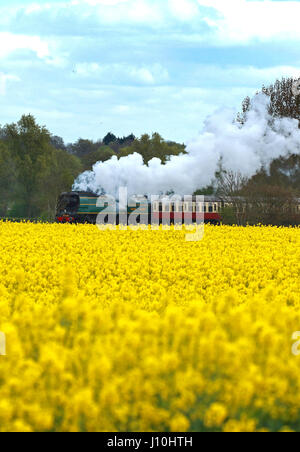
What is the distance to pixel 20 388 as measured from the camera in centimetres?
435

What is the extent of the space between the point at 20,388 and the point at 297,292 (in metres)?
7.96

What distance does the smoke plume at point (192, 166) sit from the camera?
3575 cm

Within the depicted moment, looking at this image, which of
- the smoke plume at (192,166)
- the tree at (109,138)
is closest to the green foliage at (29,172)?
the smoke plume at (192,166)

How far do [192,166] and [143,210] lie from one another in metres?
4.14

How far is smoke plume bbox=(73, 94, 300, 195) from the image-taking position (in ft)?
117

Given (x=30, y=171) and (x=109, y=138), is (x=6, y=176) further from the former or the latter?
(x=109, y=138)

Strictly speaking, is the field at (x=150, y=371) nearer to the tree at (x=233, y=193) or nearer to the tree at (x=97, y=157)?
the tree at (x=233, y=193)

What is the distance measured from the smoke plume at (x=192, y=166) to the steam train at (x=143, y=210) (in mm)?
1097

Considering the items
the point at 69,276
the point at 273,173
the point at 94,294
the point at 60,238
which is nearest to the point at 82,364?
the point at 69,276

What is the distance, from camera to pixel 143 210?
34.2m

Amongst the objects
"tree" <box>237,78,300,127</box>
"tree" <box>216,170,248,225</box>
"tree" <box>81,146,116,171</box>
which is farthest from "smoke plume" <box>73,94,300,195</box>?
"tree" <box>81,146,116,171</box>

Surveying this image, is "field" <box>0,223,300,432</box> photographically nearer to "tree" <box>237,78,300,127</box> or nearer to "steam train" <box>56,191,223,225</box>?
"steam train" <box>56,191,223,225</box>

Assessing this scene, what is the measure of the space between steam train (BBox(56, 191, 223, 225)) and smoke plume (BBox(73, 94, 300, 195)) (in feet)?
3.60
